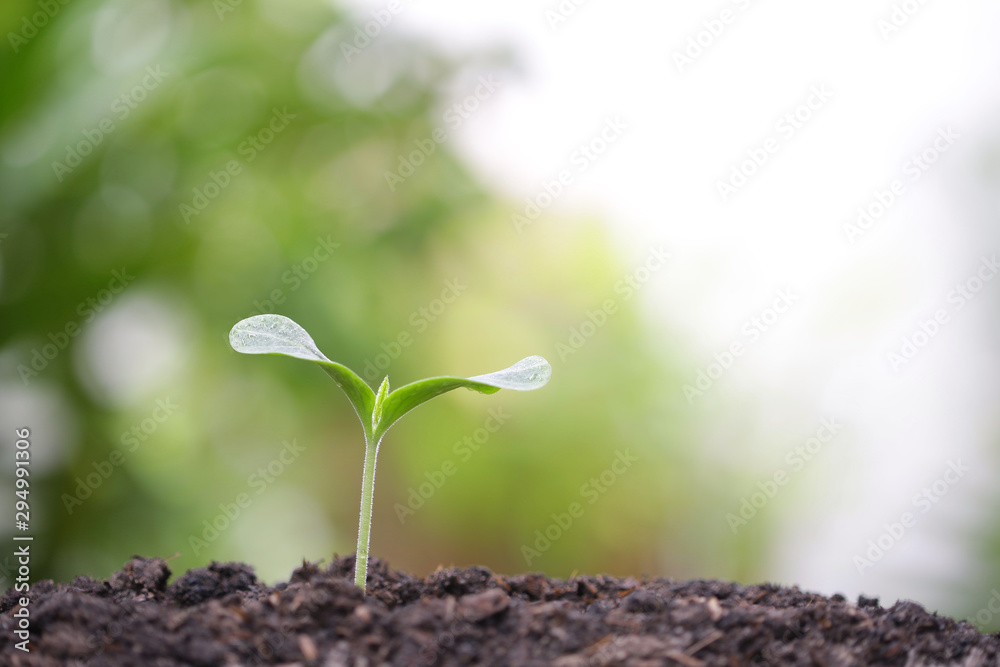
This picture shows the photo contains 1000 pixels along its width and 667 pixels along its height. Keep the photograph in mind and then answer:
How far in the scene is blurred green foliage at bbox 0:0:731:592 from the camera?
7.32 feet

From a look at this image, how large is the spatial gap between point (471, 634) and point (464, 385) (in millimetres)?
244

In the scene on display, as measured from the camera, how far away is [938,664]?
667 millimetres

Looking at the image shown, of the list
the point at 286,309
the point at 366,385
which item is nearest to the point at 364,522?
the point at 366,385

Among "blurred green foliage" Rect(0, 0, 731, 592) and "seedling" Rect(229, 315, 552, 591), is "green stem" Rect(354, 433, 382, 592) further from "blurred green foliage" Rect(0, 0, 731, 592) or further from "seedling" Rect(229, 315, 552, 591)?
"blurred green foliage" Rect(0, 0, 731, 592)

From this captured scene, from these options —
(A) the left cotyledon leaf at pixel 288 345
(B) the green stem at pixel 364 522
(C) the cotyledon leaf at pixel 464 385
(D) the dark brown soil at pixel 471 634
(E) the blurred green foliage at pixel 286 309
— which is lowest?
(D) the dark brown soil at pixel 471 634

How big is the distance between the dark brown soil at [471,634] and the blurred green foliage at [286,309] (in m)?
1.75

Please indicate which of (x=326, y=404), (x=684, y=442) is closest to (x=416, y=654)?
(x=326, y=404)

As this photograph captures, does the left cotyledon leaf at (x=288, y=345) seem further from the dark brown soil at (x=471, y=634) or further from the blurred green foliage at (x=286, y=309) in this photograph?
the blurred green foliage at (x=286, y=309)

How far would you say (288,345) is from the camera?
0.76m

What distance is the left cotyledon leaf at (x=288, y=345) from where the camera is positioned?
73 centimetres

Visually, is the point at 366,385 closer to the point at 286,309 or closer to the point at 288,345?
the point at 288,345

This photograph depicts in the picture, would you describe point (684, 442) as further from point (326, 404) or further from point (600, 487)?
point (326, 404)

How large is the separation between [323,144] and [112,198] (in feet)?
2.33

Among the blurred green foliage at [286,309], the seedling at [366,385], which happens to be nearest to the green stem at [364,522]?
the seedling at [366,385]
